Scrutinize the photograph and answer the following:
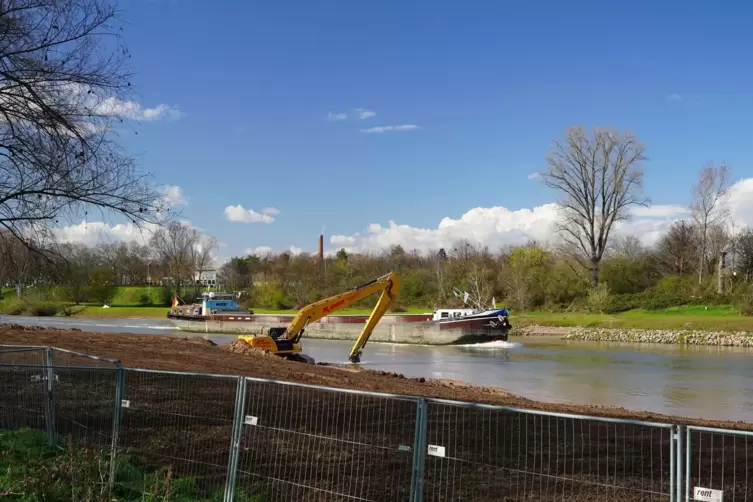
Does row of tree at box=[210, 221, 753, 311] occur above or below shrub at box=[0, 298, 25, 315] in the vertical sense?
above

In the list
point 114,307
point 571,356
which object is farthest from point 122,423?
point 114,307

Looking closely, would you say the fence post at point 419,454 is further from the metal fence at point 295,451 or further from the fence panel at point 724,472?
the fence panel at point 724,472

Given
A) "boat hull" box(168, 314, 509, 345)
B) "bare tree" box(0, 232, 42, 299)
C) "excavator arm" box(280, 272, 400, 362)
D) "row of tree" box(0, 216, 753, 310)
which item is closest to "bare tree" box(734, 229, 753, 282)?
"row of tree" box(0, 216, 753, 310)

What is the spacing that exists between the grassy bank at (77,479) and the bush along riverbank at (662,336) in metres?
42.0

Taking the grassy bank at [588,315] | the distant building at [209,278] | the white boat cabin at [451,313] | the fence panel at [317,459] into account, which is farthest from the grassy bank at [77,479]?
the distant building at [209,278]

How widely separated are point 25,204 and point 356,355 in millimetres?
23749

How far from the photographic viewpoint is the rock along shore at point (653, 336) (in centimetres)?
4219

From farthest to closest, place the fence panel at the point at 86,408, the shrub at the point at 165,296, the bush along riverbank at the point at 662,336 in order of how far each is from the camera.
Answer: the shrub at the point at 165,296 → the bush along riverbank at the point at 662,336 → the fence panel at the point at 86,408

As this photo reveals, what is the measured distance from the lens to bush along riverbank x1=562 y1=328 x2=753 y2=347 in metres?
42.1

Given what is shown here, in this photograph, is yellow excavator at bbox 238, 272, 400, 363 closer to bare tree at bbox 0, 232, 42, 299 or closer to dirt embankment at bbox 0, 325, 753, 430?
dirt embankment at bbox 0, 325, 753, 430

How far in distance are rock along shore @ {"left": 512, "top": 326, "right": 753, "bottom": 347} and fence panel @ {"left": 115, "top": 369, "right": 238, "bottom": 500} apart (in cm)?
3951

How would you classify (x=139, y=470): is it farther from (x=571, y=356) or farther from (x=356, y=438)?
(x=571, y=356)

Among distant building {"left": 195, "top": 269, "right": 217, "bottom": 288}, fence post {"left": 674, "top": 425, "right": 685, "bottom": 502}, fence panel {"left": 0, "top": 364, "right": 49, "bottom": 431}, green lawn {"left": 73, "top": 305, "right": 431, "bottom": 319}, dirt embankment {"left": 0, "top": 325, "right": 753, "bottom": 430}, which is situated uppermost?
distant building {"left": 195, "top": 269, "right": 217, "bottom": 288}

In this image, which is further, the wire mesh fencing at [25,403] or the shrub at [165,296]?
the shrub at [165,296]
